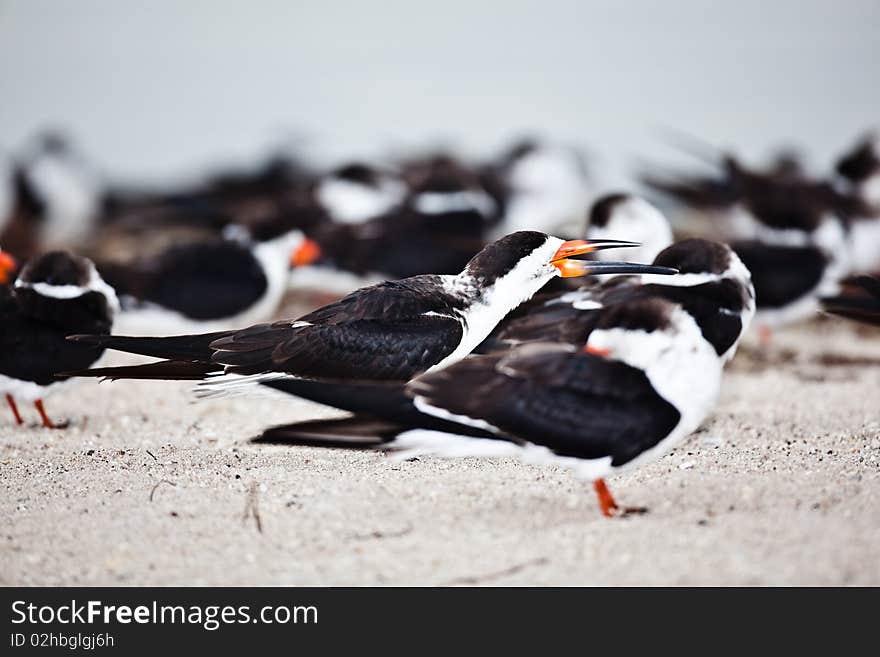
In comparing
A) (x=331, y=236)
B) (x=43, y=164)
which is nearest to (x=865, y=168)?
(x=331, y=236)

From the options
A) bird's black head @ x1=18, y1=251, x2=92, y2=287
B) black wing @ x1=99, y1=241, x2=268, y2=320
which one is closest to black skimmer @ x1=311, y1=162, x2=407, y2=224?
black wing @ x1=99, y1=241, x2=268, y2=320

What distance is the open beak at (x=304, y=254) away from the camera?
7.02m

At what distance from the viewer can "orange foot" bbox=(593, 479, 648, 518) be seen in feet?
11.2

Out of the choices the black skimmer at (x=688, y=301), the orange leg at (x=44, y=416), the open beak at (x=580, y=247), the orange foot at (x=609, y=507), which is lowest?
the orange leg at (x=44, y=416)

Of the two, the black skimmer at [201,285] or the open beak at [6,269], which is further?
the black skimmer at [201,285]

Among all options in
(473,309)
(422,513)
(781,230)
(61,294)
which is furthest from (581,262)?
(781,230)

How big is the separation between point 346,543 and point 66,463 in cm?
147

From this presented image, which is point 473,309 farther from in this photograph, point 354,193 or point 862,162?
point 862,162

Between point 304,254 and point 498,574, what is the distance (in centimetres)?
439

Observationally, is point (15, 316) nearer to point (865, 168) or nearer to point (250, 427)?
point (250, 427)

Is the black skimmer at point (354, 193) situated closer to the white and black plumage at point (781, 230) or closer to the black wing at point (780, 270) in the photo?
the white and black plumage at point (781, 230)

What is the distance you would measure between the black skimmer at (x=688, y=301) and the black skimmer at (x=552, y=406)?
22 cm

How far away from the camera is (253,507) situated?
345cm

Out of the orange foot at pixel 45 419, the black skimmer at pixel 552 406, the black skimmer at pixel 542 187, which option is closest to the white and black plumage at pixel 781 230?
the black skimmer at pixel 542 187
